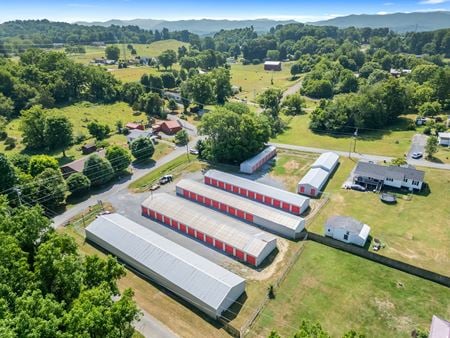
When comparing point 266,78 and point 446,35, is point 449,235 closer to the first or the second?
point 266,78

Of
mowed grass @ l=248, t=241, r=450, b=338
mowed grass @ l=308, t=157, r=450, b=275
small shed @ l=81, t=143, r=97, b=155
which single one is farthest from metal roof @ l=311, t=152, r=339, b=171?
small shed @ l=81, t=143, r=97, b=155

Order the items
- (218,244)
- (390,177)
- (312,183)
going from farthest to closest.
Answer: (390,177), (312,183), (218,244)

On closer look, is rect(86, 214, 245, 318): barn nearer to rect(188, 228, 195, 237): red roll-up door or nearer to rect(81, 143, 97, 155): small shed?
rect(188, 228, 195, 237): red roll-up door

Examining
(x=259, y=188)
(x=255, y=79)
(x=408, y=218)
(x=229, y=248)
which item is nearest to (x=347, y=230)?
(x=408, y=218)

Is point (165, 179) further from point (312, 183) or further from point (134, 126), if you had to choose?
point (134, 126)

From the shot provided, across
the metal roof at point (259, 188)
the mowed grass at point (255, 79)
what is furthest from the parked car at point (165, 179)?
the mowed grass at point (255, 79)

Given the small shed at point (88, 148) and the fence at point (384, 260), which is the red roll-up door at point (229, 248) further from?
the small shed at point (88, 148)
